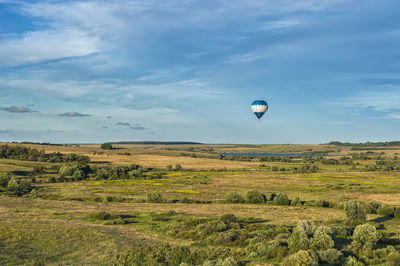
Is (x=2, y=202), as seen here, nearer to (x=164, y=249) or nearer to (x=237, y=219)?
(x=237, y=219)

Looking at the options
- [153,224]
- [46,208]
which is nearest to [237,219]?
[153,224]

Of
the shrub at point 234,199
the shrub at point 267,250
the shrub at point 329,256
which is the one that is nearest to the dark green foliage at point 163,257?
the shrub at point 267,250

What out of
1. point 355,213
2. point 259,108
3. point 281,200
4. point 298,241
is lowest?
point 281,200

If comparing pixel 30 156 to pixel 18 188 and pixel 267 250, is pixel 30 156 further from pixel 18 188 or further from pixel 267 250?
pixel 267 250

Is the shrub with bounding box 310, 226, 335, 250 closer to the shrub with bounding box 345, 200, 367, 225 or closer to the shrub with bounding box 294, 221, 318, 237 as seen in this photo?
the shrub with bounding box 294, 221, 318, 237

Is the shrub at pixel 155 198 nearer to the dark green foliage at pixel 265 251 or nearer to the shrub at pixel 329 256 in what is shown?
the dark green foliage at pixel 265 251

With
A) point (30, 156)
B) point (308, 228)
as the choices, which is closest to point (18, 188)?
point (308, 228)

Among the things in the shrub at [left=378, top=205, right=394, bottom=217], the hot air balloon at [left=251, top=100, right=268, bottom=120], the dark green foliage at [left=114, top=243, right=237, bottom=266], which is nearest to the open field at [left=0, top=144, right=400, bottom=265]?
the shrub at [left=378, top=205, right=394, bottom=217]
